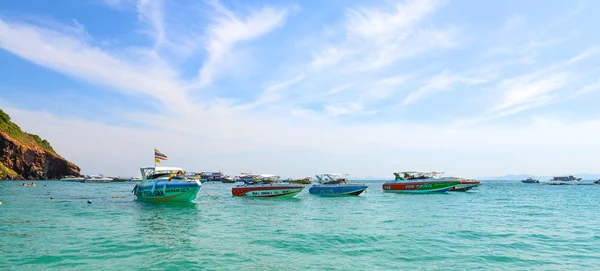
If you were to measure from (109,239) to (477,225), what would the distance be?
66.7 feet

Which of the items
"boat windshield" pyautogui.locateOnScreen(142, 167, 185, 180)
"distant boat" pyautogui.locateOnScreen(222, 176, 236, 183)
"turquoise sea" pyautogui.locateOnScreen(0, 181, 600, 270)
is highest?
"boat windshield" pyautogui.locateOnScreen(142, 167, 185, 180)

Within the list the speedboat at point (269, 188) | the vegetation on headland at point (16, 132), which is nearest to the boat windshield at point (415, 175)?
the speedboat at point (269, 188)

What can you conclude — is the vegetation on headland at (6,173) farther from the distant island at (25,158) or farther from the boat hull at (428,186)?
the boat hull at (428,186)

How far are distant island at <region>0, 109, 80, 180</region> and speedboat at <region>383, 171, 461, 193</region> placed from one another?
108m

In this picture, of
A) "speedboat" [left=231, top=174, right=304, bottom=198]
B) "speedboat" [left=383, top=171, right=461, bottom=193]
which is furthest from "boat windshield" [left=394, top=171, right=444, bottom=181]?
"speedboat" [left=231, top=174, right=304, bottom=198]

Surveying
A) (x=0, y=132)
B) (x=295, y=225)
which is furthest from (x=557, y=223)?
(x=0, y=132)

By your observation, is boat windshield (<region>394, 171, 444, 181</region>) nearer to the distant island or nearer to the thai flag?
the thai flag

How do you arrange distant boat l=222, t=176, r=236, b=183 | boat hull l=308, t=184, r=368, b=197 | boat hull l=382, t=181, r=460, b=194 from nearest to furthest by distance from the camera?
boat hull l=308, t=184, r=368, b=197 → boat hull l=382, t=181, r=460, b=194 → distant boat l=222, t=176, r=236, b=183

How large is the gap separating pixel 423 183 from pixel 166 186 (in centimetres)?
3751

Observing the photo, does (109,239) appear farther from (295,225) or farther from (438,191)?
(438,191)

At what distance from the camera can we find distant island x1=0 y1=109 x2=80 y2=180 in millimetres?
108562

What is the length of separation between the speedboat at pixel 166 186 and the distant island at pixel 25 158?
9486 cm

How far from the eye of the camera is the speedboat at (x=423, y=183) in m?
54.8

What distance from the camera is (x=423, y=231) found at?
19.8m
